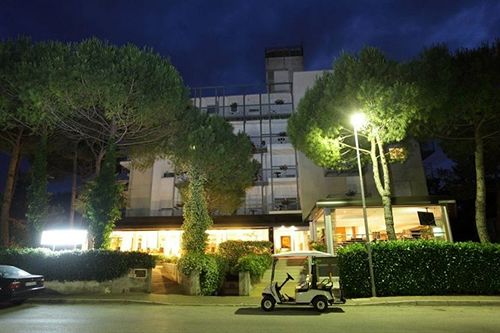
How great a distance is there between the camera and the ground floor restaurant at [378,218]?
16172 mm

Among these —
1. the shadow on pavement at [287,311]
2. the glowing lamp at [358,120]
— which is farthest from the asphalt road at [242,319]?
the glowing lamp at [358,120]

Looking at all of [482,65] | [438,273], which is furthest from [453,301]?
[482,65]

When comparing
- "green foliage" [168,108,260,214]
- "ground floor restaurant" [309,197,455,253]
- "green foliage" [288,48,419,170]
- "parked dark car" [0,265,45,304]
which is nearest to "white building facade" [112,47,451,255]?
"ground floor restaurant" [309,197,455,253]

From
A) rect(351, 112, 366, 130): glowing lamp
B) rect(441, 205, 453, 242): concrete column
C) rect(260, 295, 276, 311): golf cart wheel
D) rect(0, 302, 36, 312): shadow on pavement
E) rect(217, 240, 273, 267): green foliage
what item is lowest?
rect(0, 302, 36, 312): shadow on pavement

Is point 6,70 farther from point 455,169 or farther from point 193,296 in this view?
point 455,169

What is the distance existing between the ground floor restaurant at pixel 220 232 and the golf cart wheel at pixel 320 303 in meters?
15.7

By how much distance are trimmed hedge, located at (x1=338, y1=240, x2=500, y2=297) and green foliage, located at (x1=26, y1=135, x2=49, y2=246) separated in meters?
13.4

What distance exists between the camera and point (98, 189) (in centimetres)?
1493

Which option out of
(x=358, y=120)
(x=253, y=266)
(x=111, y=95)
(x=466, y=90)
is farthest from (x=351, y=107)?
(x=111, y=95)

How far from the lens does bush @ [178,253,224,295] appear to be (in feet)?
42.9

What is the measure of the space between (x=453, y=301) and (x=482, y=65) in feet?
32.6

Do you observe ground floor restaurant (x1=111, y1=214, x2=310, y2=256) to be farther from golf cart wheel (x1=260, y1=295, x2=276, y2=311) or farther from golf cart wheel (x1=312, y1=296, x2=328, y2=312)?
golf cart wheel (x1=312, y1=296, x2=328, y2=312)

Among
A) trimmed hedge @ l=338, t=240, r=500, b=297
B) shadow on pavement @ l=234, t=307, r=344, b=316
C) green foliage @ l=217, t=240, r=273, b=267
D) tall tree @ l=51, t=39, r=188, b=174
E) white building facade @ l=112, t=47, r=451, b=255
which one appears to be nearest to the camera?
shadow on pavement @ l=234, t=307, r=344, b=316

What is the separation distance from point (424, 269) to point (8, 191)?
19.0 metres
